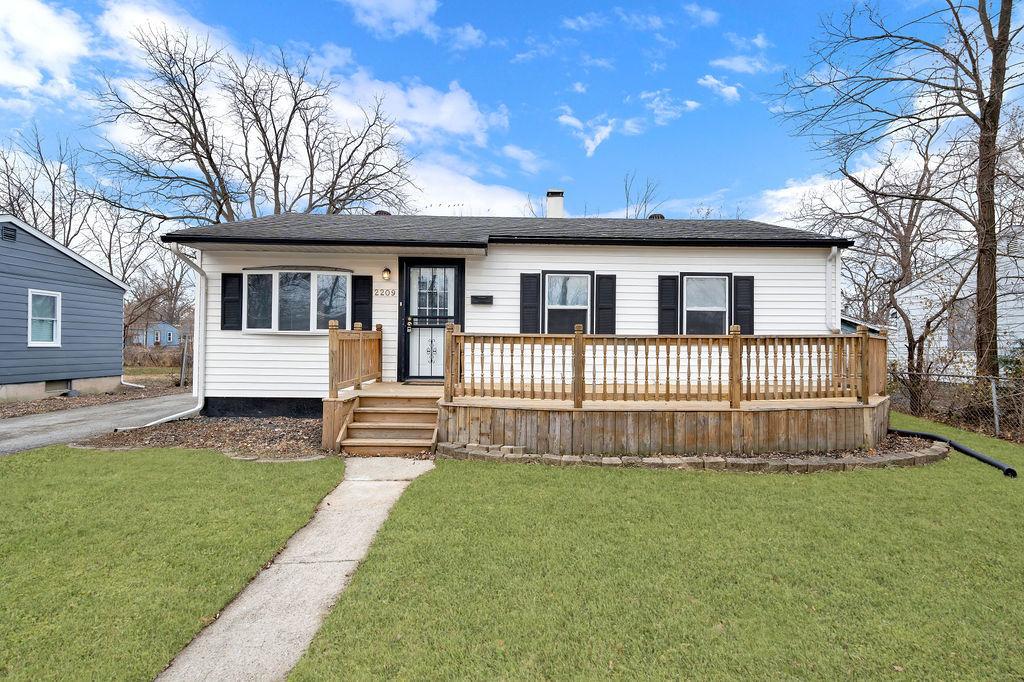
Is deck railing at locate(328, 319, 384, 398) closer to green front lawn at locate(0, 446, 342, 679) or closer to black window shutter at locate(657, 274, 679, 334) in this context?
green front lawn at locate(0, 446, 342, 679)

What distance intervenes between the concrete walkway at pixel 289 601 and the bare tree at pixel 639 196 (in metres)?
18.5

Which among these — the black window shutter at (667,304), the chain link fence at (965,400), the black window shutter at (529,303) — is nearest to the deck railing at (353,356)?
the black window shutter at (529,303)

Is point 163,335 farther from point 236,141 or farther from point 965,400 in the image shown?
point 965,400

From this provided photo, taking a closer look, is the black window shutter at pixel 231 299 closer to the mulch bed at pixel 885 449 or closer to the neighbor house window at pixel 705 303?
the neighbor house window at pixel 705 303

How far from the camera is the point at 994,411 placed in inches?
260

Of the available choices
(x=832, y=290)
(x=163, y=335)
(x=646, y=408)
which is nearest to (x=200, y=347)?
(x=646, y=408)

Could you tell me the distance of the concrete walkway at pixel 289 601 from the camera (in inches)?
76.7

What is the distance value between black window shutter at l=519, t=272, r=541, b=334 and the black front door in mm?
989

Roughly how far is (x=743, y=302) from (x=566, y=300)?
2.94 metres

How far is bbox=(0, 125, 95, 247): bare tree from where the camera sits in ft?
64.0

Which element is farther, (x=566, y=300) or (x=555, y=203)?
(x=555, y=203)

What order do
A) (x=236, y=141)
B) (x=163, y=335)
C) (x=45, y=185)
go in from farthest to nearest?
1. (x=163, y=335)
2. (x=45, y=185)
3. (x=236, y=141)

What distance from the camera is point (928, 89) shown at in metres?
8.19

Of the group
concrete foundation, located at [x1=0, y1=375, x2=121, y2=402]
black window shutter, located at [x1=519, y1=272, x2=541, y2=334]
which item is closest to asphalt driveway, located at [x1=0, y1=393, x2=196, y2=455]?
concrete foundation, located at [x1=0, y1=375, x2=121, y2=402]
